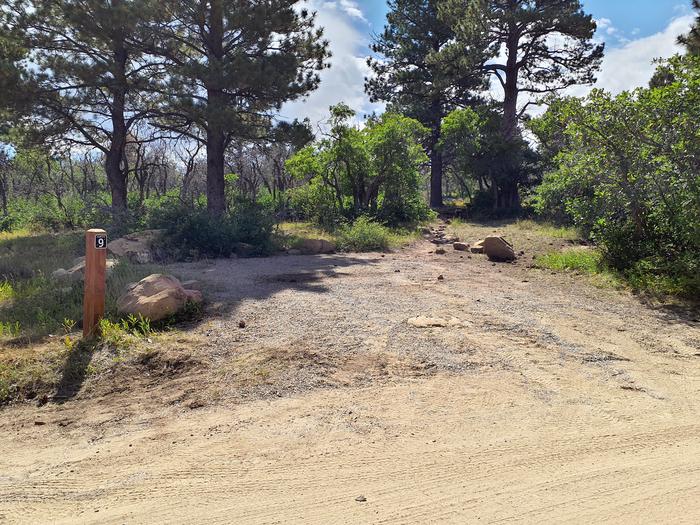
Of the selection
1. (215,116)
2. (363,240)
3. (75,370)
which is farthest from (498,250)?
(75,370)

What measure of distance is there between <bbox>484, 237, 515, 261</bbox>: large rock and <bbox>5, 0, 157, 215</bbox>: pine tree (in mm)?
10681

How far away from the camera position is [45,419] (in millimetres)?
3961

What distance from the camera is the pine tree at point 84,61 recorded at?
45.8 feet

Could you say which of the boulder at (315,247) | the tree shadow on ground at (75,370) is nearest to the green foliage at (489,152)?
the boulder at (315,247)

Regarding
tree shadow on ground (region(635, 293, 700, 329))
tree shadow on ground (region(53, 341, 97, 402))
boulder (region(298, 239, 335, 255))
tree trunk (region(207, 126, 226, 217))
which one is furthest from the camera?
tree trunk (region(207, 126, 226, 217))

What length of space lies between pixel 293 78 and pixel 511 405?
13528mm

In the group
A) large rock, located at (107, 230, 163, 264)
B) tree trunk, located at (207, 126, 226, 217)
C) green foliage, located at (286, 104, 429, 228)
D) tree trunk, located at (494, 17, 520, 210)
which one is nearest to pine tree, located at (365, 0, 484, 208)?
tree trunk, located at (494, 17, 520, 210)

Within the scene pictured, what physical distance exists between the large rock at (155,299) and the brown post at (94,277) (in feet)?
1.72

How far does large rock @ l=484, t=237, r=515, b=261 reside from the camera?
12430 millimetres

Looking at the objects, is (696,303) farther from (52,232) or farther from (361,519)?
(52,232)

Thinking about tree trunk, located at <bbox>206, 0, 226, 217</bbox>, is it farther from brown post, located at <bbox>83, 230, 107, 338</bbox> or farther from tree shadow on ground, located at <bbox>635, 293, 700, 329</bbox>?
tree shadow on ground, located at <bbox>635, 293, 700, 329</bbox>

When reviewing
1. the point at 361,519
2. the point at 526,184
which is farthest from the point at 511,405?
the point at 526,184

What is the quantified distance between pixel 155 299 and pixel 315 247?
799 centimetres

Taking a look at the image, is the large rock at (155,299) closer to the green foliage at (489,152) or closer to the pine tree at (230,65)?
the pine tree at (230,65)
